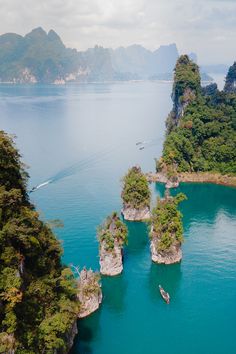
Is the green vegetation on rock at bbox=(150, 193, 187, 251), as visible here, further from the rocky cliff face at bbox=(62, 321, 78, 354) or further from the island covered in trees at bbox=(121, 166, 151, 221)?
the rocky cliff face at bbox=(62, 321, 78, 354)

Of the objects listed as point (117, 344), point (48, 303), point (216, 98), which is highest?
point (216, 98)

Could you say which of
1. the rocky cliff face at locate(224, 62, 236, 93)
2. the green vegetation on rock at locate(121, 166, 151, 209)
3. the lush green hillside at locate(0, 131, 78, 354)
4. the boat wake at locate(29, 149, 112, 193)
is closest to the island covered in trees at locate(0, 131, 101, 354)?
the lush green hillside at locate(0, 131, 78, 354)

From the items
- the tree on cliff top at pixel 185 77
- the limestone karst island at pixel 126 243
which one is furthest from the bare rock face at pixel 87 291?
the tree on cliff top at pixel 185 77

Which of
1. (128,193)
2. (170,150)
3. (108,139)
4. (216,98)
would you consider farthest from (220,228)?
(108,139)

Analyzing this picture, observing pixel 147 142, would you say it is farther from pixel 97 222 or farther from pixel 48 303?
pixel 48 303

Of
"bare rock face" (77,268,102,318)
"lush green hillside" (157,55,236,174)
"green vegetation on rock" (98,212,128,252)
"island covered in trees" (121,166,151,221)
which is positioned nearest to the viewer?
"bare rock face" (77,268,102,318)
